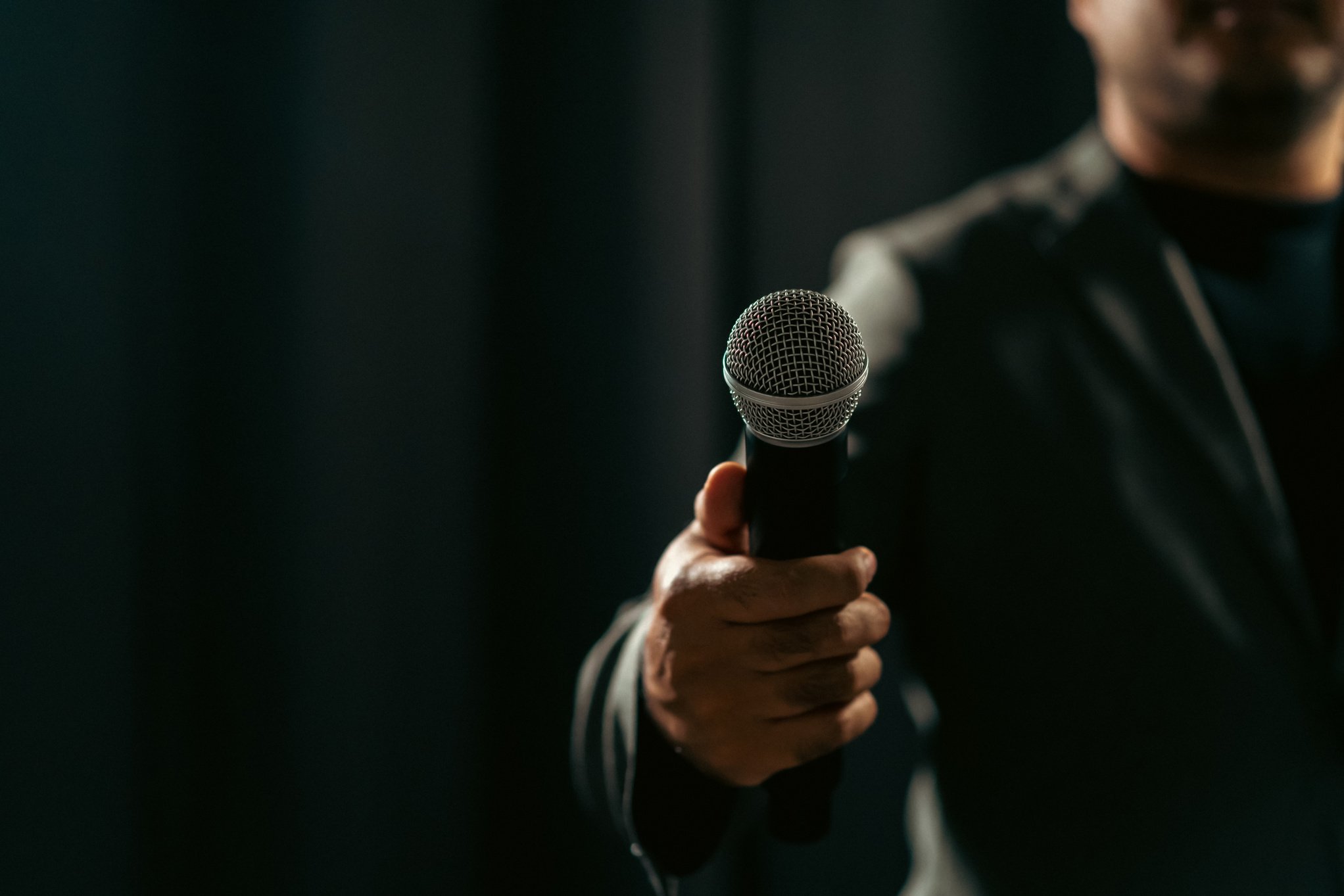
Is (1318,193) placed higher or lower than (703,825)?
higher

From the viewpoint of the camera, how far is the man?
0.78m

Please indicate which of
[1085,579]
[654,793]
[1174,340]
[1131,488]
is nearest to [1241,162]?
[1174,340]

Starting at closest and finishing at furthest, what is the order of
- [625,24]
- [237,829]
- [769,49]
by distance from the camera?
1. [237,829]
2. [625,24]
3. [769,49]

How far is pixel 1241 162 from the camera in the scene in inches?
37.4

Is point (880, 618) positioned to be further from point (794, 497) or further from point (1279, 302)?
point (1279, 302)

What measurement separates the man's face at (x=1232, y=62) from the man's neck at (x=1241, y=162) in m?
0.02

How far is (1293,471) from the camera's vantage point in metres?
0.87

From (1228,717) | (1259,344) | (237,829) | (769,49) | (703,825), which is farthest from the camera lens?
(769,49)

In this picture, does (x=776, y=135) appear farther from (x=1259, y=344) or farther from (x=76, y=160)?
(x=76, y=160)

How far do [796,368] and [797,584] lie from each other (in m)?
0.12

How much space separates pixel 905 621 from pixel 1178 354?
39cm

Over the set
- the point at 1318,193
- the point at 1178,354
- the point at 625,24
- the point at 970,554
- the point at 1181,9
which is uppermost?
the point at 625,24

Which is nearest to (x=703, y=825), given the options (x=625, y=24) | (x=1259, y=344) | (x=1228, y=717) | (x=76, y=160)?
(x=1228, y=717)

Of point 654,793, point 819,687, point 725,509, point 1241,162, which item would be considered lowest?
point 654,793
